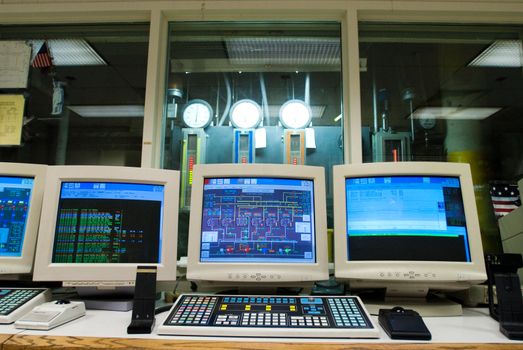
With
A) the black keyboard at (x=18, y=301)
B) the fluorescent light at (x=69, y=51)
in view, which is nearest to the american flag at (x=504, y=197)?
the black keyboard at (x=18, y=301)

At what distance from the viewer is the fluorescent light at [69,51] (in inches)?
77.0

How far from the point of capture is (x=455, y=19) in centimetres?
179

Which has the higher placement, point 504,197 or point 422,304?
point 504,197

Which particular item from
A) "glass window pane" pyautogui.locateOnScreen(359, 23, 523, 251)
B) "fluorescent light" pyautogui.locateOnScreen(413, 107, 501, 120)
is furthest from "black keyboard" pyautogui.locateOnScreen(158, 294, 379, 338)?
"fluorescent light" pyautogui.locateOnScreen(413, 107, 501, 120)

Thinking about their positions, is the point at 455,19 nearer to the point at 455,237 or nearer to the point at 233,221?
the point at 455,237

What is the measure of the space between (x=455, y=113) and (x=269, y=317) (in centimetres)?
178

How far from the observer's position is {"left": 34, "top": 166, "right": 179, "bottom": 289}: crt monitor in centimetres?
113

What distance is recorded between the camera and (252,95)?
208 centimetres

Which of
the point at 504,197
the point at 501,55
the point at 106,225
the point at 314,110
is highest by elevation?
the point at 501,55

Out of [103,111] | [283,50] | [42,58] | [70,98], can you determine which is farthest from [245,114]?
[103,111]

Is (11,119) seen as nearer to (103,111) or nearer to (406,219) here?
(103,111)

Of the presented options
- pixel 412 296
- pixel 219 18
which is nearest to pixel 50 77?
pixel 219 18

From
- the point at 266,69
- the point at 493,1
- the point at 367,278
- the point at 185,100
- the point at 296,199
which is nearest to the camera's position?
the point at 367,278

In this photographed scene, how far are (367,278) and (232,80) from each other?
1.47 metres
